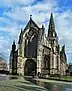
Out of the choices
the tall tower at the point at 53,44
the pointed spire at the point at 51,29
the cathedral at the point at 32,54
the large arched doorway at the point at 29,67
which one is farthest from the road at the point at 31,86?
the pointed spire at the point at 51,29

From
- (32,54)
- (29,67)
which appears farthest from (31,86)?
(29,67)

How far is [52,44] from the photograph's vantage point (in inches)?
5162

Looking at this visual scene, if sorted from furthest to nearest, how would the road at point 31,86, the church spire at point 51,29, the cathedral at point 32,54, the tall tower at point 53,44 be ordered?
the church spire at point 51,29 < the tall tower at point 53,44 < the cathedral at point 32,54 < the road at point 31,86

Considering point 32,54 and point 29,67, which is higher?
point 32,54

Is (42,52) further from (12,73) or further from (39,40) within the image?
(12,73)

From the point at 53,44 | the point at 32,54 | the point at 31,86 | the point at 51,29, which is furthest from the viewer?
the point at 51,29

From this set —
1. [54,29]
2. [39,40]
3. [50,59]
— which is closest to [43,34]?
[39,40]

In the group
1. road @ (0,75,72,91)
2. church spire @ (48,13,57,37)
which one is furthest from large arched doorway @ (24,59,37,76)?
road @ (0,75,72,91)

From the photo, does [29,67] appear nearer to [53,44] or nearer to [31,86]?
[53,44]

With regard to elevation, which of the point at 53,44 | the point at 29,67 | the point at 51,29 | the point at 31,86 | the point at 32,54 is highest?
the point at 51,29

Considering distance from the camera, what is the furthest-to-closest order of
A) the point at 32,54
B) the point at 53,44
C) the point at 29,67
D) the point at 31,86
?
the point at 53,44 → the point at 29,67 → the point at 32,54 → the point at 31,86

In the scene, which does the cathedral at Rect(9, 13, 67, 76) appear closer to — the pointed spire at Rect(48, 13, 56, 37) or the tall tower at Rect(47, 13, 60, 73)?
the tall tower at Rect(47, 13, 60, 73)

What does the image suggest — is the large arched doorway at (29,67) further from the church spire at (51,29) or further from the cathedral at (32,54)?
the church spire at (51,29)

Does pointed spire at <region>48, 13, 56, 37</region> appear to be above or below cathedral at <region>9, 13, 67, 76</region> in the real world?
above
